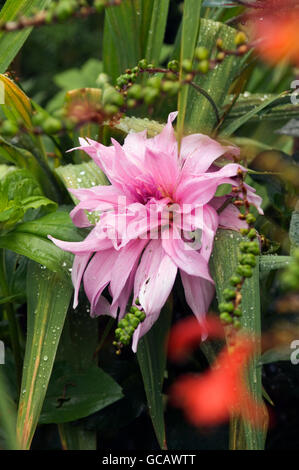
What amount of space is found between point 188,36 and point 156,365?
10.2 inches

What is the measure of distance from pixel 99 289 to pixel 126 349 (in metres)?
0.17

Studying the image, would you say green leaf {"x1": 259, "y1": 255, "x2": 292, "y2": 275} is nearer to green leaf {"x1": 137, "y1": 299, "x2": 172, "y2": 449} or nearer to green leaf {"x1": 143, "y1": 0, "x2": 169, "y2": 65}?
green leaf {"x1": 137, "y1": 299, "x2": 172, "y2": 449}

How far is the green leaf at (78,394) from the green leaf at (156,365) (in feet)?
0.11

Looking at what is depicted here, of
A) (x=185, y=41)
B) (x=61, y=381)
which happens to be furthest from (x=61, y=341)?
(x=185, y=41)

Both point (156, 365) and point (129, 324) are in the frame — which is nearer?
point (129, 324)

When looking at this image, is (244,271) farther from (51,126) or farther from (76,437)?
(76,437)

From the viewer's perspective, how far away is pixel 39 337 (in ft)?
1.43

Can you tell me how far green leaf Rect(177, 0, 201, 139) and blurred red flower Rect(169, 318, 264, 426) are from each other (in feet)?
A: 0.52

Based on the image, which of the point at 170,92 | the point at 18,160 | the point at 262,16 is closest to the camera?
the point at 170,92

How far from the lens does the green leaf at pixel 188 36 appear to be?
40cm

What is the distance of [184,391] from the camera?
55 centimetres

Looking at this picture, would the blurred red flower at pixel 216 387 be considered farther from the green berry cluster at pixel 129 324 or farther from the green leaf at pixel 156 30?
the green leaf at pixel 156 30

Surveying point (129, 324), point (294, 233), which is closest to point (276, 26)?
point (294, 233)

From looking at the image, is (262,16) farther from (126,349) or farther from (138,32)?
(126,349)
